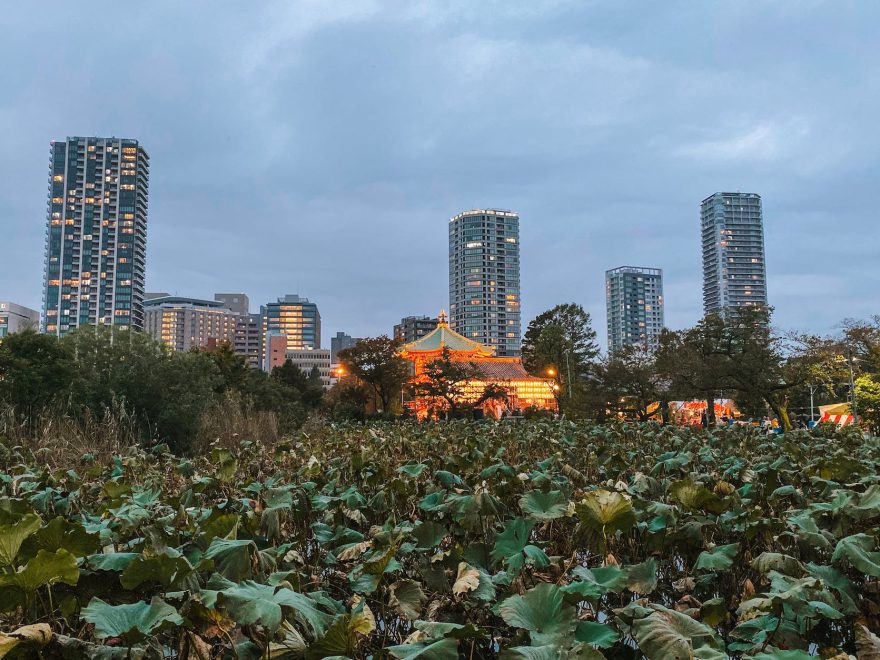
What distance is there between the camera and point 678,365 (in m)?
25.1

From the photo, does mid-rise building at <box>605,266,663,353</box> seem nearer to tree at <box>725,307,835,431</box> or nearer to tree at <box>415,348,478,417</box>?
tree at <box>415,348,478,417</box>

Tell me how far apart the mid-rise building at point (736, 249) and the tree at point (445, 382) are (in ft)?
487

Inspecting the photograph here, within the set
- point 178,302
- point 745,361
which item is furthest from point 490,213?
point 745,361

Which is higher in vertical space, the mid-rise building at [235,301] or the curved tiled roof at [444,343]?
the mid-rise building at [235,301]

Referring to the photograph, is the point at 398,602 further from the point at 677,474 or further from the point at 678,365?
the point at 678,365

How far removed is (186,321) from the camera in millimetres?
161000

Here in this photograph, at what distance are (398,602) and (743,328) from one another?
26.5 metres

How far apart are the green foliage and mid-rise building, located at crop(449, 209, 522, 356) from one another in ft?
477

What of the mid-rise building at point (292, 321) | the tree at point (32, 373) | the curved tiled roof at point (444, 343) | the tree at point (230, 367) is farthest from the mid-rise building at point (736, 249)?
the tree at point (32, 373)

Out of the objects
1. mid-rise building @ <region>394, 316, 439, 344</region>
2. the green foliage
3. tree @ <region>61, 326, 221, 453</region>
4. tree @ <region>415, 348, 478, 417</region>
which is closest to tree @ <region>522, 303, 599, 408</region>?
tree @ <region>415, 348, 478, 417</region>

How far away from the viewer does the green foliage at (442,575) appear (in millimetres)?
1544

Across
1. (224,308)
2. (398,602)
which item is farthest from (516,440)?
(224,308)

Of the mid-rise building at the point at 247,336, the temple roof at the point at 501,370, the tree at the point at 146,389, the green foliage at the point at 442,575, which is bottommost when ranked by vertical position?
the green foliage at the point at 442,575

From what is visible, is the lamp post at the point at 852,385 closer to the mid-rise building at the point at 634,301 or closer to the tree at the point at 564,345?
the tree at the point at 564,345
